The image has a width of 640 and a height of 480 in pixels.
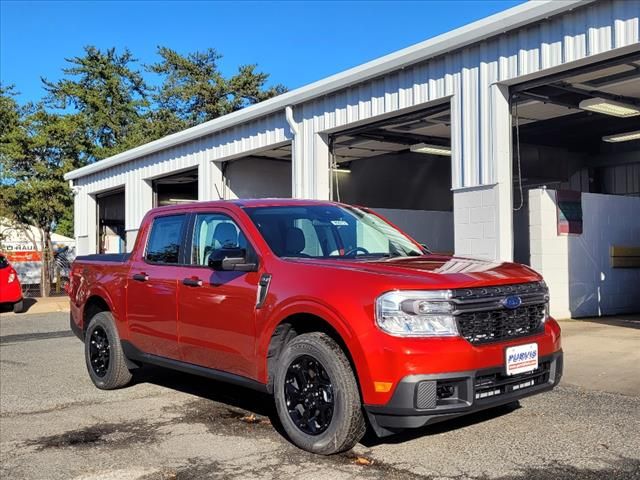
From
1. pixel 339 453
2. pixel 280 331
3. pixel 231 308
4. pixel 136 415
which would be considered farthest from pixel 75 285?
pixel 339 453

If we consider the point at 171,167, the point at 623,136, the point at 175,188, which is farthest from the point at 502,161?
the point at 175,188

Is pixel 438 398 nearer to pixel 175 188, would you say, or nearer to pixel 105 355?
pixel 105 355

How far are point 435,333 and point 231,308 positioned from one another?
5.78ft

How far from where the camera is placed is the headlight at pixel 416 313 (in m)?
4.21

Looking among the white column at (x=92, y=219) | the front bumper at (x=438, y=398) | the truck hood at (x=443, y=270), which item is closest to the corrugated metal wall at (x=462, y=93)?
the truck hood at (x=443, y=270)

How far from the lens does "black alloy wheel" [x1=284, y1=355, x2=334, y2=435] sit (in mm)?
4566

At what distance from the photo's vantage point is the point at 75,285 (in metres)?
7.70

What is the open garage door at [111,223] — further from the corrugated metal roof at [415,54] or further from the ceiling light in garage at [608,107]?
the ceiling light in garage at [608,107]

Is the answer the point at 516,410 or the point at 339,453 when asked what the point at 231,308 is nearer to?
the point at 339,453

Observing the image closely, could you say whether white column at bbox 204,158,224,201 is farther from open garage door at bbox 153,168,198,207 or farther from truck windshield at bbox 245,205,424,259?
truck windshield at bbox 245,205,424,259

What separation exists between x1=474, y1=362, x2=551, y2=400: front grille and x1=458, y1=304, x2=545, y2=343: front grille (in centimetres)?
25

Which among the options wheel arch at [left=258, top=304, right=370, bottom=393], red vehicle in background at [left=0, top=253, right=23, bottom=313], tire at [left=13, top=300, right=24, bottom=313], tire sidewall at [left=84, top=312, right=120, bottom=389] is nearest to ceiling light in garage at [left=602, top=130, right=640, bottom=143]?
tire sidewall at [left=84, top=312, right=120, bottom=389]

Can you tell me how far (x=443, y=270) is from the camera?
461 centimetres

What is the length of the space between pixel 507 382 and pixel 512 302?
535 millimetres
